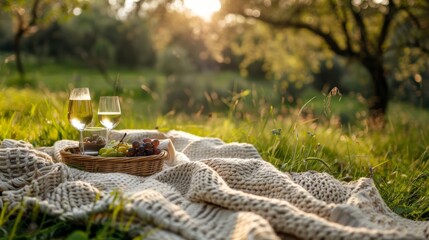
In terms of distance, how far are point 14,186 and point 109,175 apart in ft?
1.82

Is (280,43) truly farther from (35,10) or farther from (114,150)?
(114,150)

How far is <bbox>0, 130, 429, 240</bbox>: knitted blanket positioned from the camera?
7.72 feet

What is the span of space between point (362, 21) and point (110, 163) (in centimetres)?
804

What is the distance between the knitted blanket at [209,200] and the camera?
235 cm

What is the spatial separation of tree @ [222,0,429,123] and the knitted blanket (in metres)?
6.41

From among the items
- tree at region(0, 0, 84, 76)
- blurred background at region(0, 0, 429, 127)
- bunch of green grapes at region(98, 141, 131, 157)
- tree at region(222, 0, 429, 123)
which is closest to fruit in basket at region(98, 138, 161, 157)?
bunch of green grapes at region(98, 141, 131, 157)

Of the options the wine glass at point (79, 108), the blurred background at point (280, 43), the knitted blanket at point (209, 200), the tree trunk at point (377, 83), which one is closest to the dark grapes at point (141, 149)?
the knitted blanket at point (209, 200)

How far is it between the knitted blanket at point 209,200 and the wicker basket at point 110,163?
0.27 feet

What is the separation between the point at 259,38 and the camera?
14594 mm

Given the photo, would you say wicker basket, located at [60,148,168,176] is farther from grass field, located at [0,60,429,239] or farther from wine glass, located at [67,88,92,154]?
grass field, located at [0,60,429,239]

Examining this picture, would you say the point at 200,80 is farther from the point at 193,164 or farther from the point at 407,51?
the point at 193,164

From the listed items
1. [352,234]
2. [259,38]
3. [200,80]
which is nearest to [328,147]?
[352,234]

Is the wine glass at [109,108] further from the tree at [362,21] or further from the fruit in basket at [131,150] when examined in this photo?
the tree at [362,21]

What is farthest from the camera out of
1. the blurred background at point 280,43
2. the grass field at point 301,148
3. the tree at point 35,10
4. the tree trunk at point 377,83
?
the tree trunk at point 377,83
